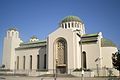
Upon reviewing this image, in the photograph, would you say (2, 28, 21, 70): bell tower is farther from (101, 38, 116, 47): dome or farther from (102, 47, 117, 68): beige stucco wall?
(102, 47, 117, 68): beige stucco wall

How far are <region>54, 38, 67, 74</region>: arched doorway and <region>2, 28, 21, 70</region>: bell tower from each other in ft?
63.7

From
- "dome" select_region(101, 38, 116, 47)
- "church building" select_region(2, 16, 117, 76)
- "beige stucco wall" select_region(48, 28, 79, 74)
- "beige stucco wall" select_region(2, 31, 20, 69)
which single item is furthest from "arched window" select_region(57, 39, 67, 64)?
"beige stucco wall" select_region(2, 31, 20, 69)

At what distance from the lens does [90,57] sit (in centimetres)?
5003

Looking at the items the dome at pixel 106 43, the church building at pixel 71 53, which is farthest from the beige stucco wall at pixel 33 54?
the dome at pixel 106 43

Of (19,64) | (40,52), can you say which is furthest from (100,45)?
(19,64)

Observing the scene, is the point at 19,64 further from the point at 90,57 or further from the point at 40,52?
the point at 90,57

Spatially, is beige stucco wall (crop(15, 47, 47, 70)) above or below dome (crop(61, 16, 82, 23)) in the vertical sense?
below

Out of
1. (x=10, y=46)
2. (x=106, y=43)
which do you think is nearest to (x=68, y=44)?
(x=106, y=43)

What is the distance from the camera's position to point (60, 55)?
2004 inches

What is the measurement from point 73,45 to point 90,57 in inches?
213

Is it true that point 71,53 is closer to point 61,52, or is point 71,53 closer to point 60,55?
point 61,52

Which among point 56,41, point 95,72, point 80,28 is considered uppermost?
point 80,28

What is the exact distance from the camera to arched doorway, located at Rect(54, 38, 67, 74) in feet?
164

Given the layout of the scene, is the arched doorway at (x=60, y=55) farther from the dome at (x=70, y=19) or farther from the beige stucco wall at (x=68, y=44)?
the dome at (x=70, y=19)
